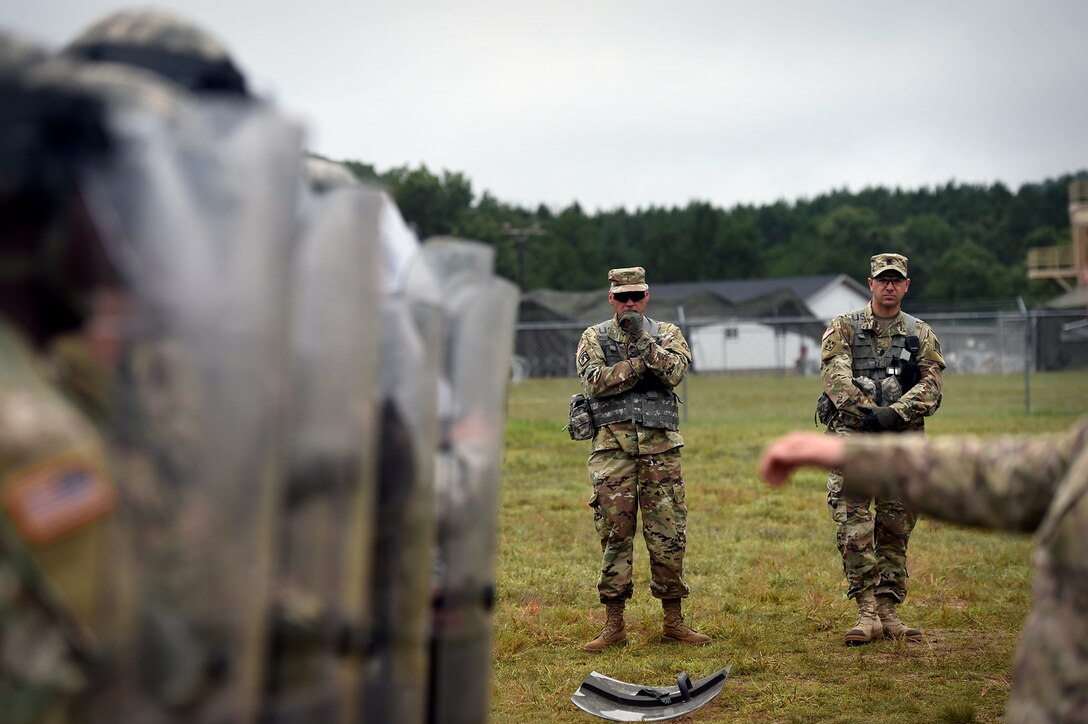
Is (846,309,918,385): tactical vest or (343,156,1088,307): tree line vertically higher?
(343,156,1088,307): tree line

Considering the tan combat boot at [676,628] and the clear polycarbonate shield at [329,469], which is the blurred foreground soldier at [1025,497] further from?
the tan combat boot at [676,628]

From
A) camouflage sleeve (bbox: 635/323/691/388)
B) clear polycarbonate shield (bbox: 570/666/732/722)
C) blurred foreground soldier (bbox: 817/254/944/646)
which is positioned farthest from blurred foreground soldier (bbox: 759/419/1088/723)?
blurred foreground soldier (bbox: 817/254/944/646)

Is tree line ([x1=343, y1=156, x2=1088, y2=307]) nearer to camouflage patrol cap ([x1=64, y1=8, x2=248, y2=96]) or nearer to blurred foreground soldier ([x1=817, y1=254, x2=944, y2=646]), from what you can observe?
blurred foreground soldier ([x1=817, y1=254, x2=944, y2=646])

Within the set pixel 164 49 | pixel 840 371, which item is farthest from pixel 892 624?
pixel 164 49

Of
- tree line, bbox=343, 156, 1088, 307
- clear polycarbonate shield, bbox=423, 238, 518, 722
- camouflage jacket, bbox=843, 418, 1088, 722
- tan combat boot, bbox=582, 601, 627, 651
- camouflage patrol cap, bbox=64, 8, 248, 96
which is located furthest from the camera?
tree line, bbox=343, 156, 1088, 307

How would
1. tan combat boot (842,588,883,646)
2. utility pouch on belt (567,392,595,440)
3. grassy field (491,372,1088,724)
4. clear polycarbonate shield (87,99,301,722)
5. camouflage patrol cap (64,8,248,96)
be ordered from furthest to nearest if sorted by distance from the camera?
utility pouch on belt (567,392,595,440)
tan combat boot (842,588,883,646)
grassy field (491,372,1088,724)
camouflage patrol cap (64,8,248,96)
clear polycarbonate shield (87,99,301,722)

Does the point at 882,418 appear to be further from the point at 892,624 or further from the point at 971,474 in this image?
the point at 971,474

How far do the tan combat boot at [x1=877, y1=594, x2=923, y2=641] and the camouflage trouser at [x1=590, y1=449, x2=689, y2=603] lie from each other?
3.97 ft

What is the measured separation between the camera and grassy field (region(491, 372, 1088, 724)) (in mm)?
6055

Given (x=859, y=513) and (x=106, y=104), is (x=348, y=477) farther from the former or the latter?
(x=859, y=513)

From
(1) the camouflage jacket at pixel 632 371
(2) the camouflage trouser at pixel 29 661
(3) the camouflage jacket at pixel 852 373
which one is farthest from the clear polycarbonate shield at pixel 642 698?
(2) the camouflage trouser at pixel 29 661

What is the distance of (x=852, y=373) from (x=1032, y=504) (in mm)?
5063

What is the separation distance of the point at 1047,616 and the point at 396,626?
1.20 meters

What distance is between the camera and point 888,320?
739 cm
